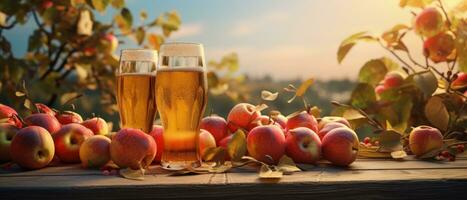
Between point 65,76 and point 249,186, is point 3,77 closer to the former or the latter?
point 65,76

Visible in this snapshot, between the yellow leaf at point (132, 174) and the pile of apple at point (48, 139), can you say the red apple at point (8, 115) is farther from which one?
the yellow leaf at point (132, 174)

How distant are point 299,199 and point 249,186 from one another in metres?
0.13

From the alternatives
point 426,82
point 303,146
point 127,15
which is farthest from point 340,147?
point 127,15

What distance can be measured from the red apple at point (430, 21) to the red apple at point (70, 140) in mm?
1588

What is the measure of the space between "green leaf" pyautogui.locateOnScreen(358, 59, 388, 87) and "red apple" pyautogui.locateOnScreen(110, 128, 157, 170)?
1341 millimetres

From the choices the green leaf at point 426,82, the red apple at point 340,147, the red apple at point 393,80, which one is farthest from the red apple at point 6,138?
the red apple at point 393,80

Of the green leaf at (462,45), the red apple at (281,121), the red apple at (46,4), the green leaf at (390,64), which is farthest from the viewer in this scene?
the red apple at (46,4)

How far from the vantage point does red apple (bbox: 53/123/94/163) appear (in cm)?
181

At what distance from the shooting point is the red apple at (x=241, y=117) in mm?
1955

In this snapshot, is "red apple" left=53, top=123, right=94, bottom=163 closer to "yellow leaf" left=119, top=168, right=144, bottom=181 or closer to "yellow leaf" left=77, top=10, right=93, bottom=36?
"yellow leaf" left=119, top=168, right=144, bottom=181

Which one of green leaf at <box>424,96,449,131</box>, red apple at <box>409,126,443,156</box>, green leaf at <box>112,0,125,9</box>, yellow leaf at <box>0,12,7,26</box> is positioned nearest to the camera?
red apple at <box>409,126,443,156</box>

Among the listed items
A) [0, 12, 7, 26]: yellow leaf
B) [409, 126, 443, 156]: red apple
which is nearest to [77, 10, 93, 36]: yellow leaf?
[0, 12, 7, 26]: yellow leaf

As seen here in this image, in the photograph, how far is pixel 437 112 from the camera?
7.54ft

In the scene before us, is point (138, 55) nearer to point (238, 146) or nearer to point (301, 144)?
point (238, 146)
